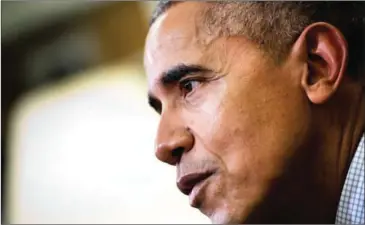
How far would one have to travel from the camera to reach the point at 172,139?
70 cm

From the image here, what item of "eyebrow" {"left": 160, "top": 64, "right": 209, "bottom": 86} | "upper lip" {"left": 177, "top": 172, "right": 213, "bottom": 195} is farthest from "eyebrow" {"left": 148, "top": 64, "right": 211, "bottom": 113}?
"upper lip" {"left": 177, "top": 172, "right": 213, "bottom": 195}

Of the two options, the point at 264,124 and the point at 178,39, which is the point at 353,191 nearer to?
the point at 264,124

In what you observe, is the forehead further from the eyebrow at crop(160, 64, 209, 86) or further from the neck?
the neck

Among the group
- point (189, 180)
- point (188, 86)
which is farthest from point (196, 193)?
point (188, 86)

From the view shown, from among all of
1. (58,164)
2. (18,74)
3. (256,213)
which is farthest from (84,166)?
(256,213)

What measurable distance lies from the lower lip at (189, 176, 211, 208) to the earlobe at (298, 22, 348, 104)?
0.49ft

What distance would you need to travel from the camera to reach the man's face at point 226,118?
67 cm

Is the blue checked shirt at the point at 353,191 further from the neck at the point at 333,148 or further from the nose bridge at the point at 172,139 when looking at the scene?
the nose bridge at the point at 172,139

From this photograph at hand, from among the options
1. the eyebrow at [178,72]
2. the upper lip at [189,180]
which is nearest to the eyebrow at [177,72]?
the eyebrow at [178,72]

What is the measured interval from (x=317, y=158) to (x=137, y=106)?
0.81ft

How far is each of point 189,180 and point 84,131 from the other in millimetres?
189

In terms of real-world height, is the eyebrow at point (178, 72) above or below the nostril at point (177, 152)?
above

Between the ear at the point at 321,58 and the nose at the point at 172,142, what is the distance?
14 centimetres

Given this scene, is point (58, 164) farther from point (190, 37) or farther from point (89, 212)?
point (190, 37)
